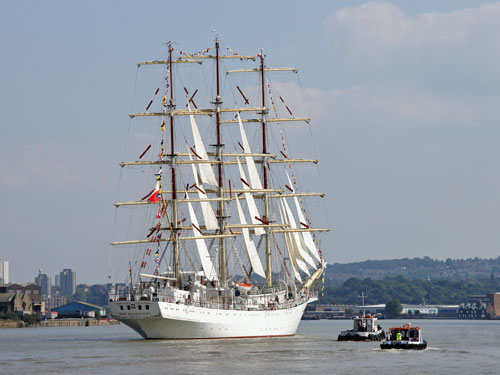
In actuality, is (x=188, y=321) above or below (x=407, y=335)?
above

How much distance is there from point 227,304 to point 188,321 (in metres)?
9.17

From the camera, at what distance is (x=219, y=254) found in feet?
415

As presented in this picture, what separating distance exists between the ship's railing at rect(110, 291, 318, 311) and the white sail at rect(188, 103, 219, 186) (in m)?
15.7

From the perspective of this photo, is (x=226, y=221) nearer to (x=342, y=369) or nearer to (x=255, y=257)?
(x=255, y=257)

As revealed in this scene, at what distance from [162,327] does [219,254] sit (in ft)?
68.3

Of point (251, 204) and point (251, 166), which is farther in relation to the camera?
point (251, 166)

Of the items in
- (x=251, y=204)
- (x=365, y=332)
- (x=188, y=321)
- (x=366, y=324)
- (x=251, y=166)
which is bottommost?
(x=365, y=332)

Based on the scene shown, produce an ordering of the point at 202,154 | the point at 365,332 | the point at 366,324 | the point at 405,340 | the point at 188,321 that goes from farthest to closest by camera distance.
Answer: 1. the point at 202,154
2. the point at 366,324
3. the point at 365,332
4. the point at 188,321
5. the point at 405,340

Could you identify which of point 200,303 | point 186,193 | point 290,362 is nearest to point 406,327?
point 290,362

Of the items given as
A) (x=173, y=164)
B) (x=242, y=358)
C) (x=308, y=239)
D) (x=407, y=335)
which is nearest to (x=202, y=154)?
(x=173, y=164)

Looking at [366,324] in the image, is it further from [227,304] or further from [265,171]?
[265,171]

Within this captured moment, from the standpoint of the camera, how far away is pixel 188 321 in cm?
10794

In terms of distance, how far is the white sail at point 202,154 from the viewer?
401 feet

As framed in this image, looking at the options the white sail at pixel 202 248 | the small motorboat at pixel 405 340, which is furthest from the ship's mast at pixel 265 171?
the small motorboat at pixel 405 340
